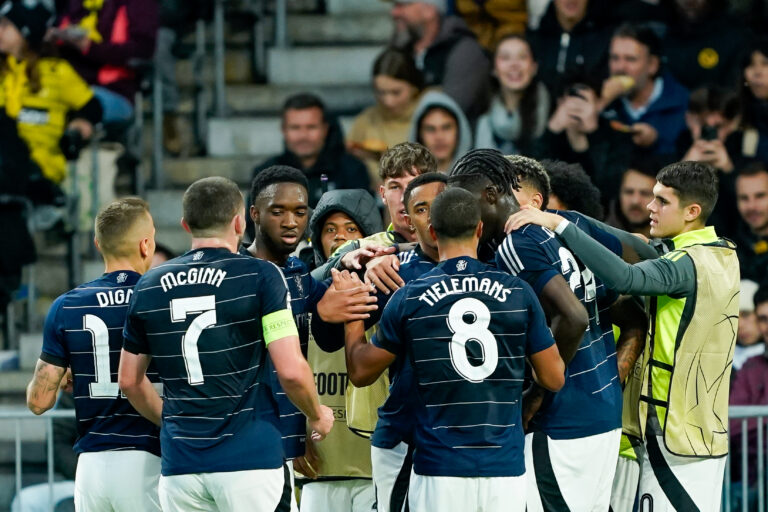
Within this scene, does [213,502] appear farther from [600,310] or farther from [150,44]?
[150,44]

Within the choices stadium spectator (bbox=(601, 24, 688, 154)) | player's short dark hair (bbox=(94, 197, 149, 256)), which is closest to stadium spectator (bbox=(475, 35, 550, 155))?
stadium spectator (bbox=(601, 24, 688, 154))

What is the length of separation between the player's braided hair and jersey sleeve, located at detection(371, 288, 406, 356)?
54cm

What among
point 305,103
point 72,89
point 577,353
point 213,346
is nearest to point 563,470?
point 577,353

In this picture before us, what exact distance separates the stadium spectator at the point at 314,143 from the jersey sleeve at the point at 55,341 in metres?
3.97

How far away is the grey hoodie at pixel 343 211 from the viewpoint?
19.5 ft

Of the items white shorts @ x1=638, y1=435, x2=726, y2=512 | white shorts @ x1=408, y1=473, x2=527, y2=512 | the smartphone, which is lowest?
white shorts @ x1=638, y1=435, x2=726, y2=512

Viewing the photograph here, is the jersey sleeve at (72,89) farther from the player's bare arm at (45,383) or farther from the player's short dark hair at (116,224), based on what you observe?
the player's bare arm at (45,383)

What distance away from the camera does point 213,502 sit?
4770 millimetres

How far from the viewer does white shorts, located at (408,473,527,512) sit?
4.63 meters

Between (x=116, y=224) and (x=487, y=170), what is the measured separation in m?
1.46

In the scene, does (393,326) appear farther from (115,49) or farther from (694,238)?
(115,49)

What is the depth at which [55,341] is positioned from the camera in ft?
17.0

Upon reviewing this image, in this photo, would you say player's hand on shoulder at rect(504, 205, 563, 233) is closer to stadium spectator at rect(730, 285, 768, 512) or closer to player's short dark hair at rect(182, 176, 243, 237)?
player's short dark hair at rect(182, 176, 243, 237)

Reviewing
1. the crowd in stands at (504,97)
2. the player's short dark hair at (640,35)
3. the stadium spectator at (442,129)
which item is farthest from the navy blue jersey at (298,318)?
the player's short dark hair at (640,35)
